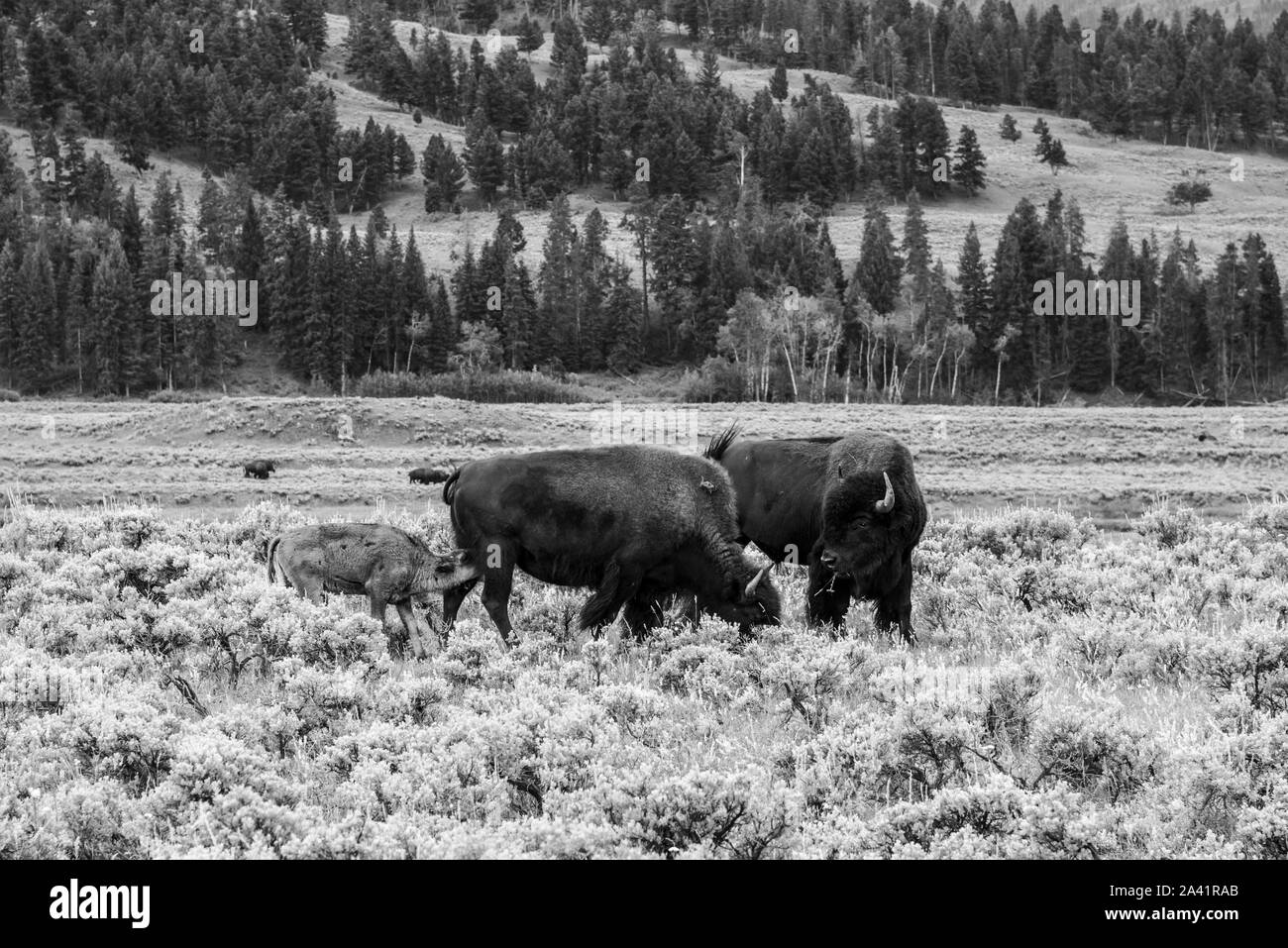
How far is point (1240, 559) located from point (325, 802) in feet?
46.7

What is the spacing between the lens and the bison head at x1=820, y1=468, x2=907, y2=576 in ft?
41.2

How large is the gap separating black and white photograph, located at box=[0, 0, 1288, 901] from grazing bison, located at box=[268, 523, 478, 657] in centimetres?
4

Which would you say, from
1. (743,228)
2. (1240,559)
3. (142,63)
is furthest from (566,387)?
(142,63)

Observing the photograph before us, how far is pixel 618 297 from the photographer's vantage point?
103 meters

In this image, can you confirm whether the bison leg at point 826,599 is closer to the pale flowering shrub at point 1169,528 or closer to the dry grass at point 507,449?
the pale flowering shrub at point 1169,528

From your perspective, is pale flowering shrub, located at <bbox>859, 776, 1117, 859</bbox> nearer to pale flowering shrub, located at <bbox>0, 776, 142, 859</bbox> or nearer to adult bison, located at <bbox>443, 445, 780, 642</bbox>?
pale flowering shrub, located at <bbox>0, 776, 142, 859</bbox>

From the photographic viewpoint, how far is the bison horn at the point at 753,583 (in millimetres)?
12127

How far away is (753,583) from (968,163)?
13817 centimetres

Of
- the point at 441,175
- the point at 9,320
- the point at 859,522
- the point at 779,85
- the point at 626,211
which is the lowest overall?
the point at 859,522

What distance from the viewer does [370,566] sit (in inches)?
519

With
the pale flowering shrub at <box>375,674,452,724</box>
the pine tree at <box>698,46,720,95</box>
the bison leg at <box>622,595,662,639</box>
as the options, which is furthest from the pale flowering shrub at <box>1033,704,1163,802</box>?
the pine tree at <box>698,46,720,95</box>

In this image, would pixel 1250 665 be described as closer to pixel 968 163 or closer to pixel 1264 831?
pixel 1264 831

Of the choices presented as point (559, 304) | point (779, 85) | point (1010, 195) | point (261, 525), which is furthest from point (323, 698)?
point (779, 85)

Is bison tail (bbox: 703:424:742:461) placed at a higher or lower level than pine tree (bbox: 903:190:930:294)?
lower
